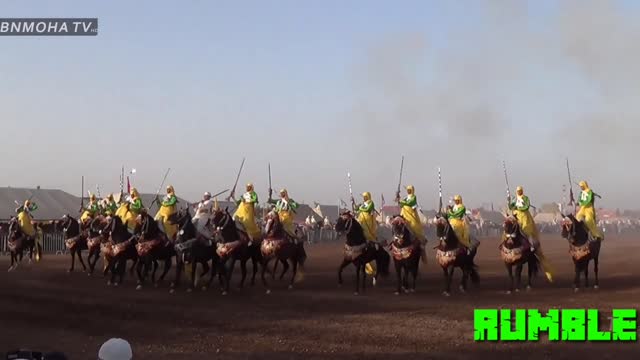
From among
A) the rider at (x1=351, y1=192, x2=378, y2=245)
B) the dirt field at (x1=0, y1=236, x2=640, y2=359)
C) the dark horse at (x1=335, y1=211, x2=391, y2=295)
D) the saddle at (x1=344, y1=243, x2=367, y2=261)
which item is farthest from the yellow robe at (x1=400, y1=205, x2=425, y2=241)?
the saddle at (x1=344, y1=243, x2=367, y2=261)

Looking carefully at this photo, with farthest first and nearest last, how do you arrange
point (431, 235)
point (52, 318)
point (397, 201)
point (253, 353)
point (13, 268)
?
point (431, 235) < point (13, 268) < point (397, 201) < point (52, 318) < point (253, 353)

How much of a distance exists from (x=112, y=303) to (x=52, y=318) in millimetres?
2049

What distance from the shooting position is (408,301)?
1750 cm

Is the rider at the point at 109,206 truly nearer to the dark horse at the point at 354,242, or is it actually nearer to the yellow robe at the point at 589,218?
the dark horse at the point at 354,242

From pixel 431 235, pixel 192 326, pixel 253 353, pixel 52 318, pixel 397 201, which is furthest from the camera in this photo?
pixel 431 235

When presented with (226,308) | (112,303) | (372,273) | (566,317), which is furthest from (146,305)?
(566,317)

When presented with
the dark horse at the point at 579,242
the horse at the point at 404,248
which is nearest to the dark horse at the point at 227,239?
the horse at the point at 404,248

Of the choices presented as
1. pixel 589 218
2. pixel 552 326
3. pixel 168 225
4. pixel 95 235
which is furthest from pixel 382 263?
pixel 95 235

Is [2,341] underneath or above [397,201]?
underneath

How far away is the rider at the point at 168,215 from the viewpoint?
21.4 meters

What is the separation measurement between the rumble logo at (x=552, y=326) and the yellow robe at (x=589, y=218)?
237 inches

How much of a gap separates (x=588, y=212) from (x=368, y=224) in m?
6.89

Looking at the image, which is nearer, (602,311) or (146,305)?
(602,311)

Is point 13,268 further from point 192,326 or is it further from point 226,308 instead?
point 192,326
